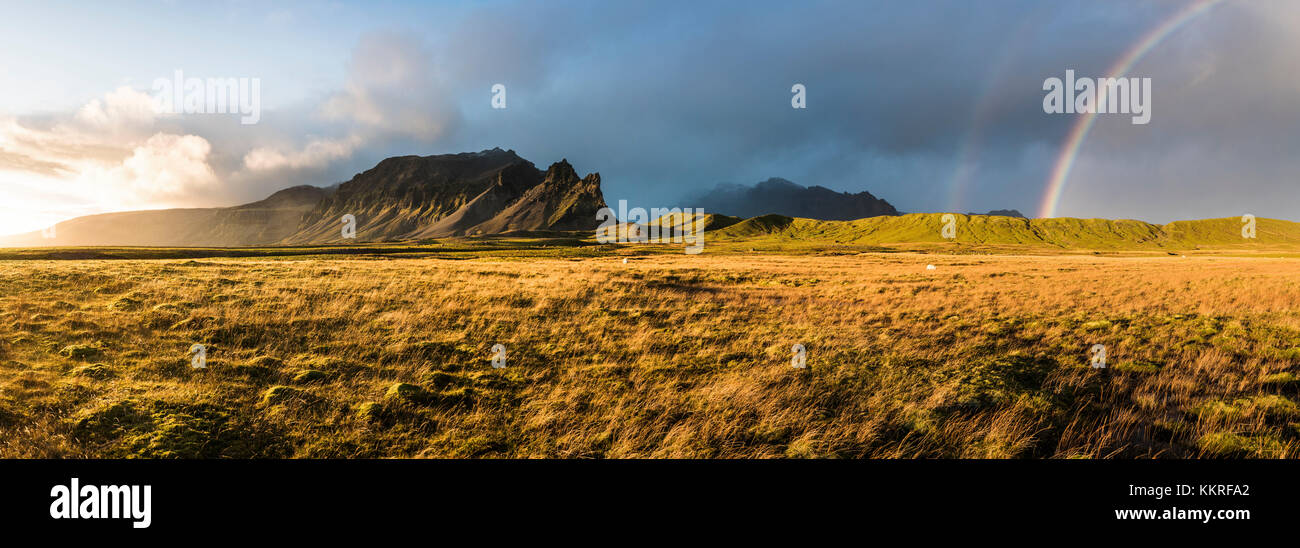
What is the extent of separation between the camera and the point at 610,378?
9.70 meters

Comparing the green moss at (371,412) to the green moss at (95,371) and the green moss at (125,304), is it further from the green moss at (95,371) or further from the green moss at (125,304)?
the green moss at (125,304)

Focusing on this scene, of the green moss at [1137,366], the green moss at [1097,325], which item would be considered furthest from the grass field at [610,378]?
the green moss at [1137,366]

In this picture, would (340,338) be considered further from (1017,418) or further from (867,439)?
(1017,418)

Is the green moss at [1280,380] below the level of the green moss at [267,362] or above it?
below

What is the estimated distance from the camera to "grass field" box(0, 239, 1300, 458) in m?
6.65

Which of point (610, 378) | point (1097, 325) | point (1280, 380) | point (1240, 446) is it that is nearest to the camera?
point (1240, 446)

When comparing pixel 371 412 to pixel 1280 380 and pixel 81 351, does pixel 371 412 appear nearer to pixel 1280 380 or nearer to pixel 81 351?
pixel 81 351

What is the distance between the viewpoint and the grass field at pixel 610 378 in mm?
6648

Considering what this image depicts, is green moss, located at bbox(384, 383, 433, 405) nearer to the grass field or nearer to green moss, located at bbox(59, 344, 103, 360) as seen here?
the grass field

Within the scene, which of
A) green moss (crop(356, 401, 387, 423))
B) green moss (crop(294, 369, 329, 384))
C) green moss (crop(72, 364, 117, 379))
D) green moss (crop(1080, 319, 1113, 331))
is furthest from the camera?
Result: green moss (crop(1080, 319, 1113, 331))

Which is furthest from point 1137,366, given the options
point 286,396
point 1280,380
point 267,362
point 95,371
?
point 95,371

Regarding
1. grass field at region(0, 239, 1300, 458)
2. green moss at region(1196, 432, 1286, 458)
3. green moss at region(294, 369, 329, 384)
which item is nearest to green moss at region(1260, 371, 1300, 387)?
grass field at region(0, 239, 1300, 458)

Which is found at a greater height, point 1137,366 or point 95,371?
point 95,371
